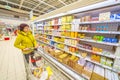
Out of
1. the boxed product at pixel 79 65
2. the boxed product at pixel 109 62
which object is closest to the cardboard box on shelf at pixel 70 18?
the boxed product at pixel 79 65

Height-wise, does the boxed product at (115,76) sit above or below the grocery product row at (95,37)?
below

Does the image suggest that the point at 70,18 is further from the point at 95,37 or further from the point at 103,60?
the point at 103,60

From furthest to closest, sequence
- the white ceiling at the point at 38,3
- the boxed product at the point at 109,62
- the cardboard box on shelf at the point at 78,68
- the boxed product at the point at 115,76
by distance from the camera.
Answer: the white ceiling at the point at 38,3 → the cardboard box on shelf at the point at 78,68 → the boxed product at the point at 109,62 → the boxed product at the point at 115,76

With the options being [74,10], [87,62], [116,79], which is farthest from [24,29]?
[116,79]

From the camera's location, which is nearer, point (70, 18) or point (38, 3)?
point (70, 18)

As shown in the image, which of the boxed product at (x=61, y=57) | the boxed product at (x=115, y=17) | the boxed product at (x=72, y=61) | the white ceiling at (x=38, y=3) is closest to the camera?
the boxed product at (x=115, y=17)

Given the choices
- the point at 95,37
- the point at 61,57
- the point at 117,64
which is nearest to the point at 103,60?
the point at 117,64

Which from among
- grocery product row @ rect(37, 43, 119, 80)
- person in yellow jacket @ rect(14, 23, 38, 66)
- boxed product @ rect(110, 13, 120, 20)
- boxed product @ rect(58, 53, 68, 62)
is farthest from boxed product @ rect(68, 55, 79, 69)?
boxed product @ rect(110, 13, 120, 20)

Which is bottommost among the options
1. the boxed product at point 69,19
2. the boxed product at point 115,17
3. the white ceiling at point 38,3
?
the boxed product at point 115,17

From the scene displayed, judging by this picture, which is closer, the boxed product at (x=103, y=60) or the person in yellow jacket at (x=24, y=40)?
the boxed product at (x=103, y=60)

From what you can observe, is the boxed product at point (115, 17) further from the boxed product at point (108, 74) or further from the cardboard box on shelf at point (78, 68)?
the cardboard box on shelf at point (78, 68)

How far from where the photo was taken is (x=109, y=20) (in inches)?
69.1

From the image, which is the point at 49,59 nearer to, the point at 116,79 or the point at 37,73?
the point at 37,73

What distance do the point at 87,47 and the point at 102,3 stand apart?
4.01 ft
